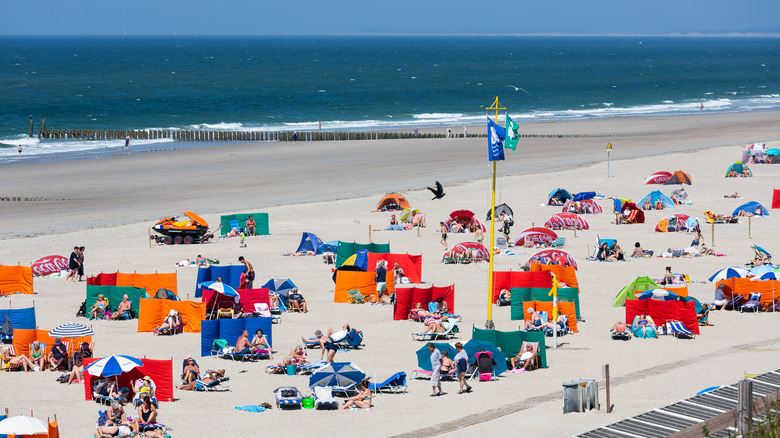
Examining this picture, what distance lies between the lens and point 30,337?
20.6m

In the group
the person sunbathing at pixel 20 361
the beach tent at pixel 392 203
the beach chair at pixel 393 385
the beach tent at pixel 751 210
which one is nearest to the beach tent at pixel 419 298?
the beach chair at pixel 393 385

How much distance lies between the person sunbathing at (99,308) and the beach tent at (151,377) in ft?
21.0

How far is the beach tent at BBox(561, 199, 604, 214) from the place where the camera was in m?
39.3

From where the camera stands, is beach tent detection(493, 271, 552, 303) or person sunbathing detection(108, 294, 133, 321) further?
beach tent detection(493, 271, 552, 303)

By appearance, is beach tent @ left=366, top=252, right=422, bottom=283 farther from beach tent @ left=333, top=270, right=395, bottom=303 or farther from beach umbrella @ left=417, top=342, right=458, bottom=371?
beach umbrella @ left=417, top=342, right=458, bottom=371

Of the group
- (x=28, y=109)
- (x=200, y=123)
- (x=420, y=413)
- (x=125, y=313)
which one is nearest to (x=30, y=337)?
(x=125, y=313)

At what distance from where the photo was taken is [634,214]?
1458 inches

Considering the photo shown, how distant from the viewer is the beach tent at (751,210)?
37156 mm

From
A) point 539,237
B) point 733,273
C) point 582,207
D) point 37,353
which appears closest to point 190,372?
point 37,353

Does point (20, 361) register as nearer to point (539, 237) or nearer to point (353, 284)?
point (353, 284)

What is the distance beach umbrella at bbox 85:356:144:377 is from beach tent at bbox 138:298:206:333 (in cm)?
526

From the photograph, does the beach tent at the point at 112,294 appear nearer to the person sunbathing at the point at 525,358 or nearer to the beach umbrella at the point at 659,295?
the person sunbathing at the point at 525,358

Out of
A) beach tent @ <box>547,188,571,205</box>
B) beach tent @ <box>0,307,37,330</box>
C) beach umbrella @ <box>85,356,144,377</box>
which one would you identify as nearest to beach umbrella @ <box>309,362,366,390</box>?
beach umbrella @ <box>85,356,144,377</box>

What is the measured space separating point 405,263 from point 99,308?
8384 millimetres
